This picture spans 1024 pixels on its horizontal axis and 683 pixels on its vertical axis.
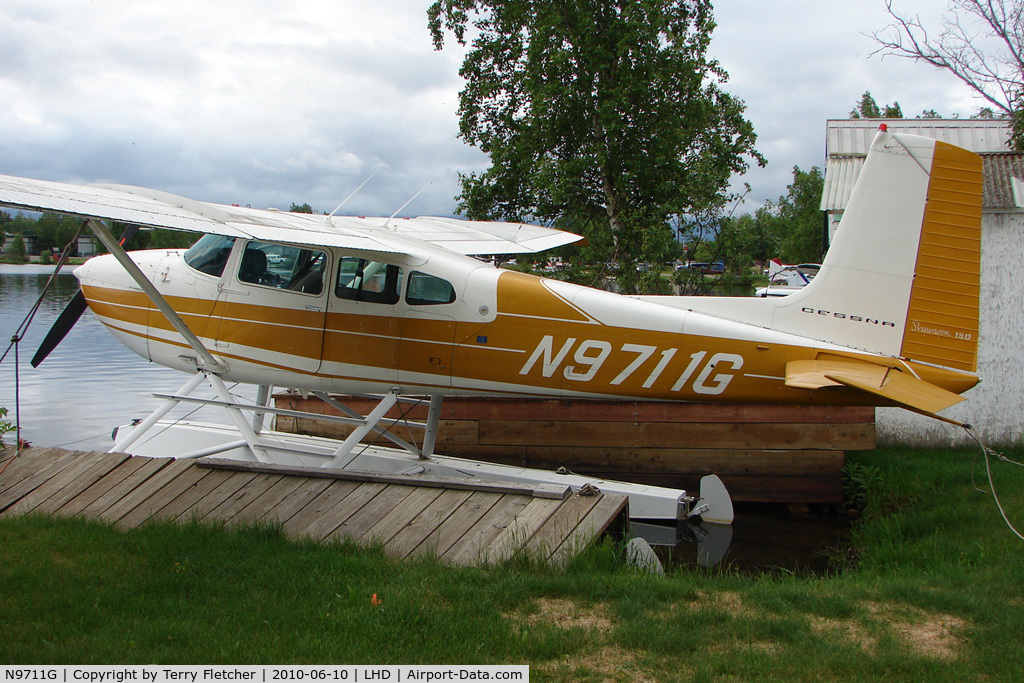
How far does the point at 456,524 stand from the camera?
15.1 feet

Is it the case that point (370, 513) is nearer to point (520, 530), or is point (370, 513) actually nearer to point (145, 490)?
point (520, 530)

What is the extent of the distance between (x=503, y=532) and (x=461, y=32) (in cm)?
1454

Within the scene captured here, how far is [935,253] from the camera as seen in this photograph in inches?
233

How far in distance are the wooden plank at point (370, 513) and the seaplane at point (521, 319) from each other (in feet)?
5.56

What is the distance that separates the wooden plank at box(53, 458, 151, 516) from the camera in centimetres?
502

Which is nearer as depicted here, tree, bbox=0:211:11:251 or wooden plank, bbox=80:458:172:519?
wooden plank, bbox=80:458:172:519

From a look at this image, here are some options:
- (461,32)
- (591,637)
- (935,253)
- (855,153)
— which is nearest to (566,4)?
(461,32)

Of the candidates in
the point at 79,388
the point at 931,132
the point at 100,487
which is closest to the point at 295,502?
the point at 100,487

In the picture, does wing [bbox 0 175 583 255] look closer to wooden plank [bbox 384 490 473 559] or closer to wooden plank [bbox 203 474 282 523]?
wooden plank [bbox 203 474 282 523]

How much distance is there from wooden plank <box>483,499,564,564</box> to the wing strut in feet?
11.9

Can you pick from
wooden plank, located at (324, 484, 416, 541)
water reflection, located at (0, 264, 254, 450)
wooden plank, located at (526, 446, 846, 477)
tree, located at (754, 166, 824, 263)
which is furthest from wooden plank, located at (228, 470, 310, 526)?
tree, located at (754, 166, 824, 263)

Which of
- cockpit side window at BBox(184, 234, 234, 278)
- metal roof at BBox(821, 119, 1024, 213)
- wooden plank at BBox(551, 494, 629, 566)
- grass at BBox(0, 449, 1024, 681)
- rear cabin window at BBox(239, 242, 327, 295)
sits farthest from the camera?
metal roof at BBox(821, 119, 1024, 213)

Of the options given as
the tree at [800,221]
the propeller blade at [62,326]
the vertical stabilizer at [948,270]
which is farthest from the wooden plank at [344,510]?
A: the tree at [800,221]

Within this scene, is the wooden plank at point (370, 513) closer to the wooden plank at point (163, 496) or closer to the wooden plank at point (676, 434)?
the wooden plank at point (163, 496)
